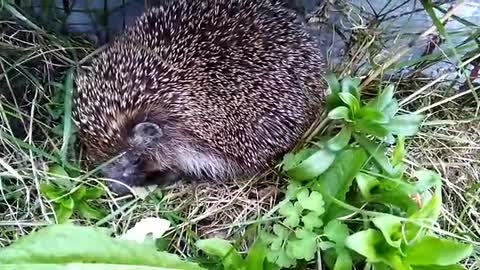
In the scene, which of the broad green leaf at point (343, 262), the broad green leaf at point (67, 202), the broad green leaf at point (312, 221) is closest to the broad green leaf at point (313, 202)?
the broad green leaf at point (312, 221)

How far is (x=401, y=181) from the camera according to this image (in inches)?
90.2

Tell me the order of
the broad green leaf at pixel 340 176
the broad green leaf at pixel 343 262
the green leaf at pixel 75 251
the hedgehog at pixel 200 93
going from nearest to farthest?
1. the green leaf at pixel 75 251
2. the broad green leaf at pixel 343 262
3. the broad green leaf at pixel 340 176
4. the hedgehog at pixel 200 93

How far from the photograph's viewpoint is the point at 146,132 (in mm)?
2586

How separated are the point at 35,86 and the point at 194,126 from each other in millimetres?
508

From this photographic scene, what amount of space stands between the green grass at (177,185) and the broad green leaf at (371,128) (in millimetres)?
215

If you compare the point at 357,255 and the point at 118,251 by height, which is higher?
the point at 118,251

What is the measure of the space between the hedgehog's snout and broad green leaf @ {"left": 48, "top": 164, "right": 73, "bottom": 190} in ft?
0.44

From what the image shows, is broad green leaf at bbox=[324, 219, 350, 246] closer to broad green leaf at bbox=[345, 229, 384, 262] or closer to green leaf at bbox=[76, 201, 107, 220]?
broad green leaf at bbox=[345, 229, 384, 262]

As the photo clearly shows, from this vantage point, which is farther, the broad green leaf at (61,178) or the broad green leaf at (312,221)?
the broad green leaf at (61,178)

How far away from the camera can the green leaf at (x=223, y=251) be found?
2.22 meters

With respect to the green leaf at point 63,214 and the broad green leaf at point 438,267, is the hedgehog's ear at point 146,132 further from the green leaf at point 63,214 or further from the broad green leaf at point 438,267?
the broad green leaf at point 438,267

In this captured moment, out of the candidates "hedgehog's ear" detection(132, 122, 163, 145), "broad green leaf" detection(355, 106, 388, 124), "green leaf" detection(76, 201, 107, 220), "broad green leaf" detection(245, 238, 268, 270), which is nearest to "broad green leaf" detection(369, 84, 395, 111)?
"broad green leaf" detection(355, 106, 388, 124)

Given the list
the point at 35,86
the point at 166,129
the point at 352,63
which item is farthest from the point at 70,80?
the point at 352,63

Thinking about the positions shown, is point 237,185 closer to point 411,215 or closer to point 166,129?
point 166,129
